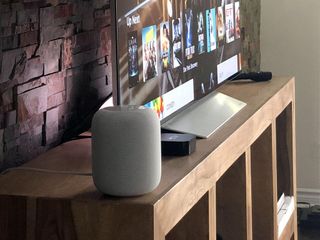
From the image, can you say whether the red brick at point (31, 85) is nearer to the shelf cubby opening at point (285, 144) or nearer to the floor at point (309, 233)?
the shelf cubby opening at point (285, 144)

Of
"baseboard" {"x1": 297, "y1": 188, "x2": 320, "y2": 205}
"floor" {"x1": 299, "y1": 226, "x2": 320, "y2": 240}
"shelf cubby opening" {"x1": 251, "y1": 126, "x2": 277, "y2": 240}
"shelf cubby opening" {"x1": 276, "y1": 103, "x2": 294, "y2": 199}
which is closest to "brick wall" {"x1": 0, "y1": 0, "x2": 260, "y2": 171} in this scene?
"shelf cubby opening" {"x1": 251, "y1": 126, "x2": 277, "y2": 240}

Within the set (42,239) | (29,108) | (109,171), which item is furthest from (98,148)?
(29,108)

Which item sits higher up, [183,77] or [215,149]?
[183,77]

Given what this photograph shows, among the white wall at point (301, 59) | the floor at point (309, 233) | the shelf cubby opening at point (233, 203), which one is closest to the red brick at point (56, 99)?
the shelf cubby opening at point (233, 203)

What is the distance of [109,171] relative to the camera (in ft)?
4.53

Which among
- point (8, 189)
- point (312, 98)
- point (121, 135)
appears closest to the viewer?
point (121, 135)

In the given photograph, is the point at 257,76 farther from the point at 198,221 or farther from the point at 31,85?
the point at 31,85

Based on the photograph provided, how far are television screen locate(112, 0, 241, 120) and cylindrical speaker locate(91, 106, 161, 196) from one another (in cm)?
31

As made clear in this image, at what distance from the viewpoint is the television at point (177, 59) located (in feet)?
5.63

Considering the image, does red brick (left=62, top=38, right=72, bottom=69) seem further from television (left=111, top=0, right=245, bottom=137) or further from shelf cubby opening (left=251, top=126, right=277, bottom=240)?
shelf cubby opening (left=251, top=126, right=277, bottom=240)

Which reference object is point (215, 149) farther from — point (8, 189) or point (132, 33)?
point (8, 189)

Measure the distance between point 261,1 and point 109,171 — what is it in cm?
289

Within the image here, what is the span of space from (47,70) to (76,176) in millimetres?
382

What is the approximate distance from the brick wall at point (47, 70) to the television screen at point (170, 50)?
24cm
